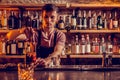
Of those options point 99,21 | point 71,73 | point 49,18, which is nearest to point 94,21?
point 99,21

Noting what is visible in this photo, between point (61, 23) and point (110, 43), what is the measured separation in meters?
0.72

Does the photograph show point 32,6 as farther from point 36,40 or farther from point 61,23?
point 36,40

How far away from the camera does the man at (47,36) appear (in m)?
2.43

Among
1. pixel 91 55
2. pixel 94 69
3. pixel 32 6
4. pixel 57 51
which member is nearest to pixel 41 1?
pixel 32 6

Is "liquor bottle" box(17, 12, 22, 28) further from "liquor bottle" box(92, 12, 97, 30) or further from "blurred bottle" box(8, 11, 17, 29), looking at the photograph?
"liquor bottle" box(92, 12, 97, 30)

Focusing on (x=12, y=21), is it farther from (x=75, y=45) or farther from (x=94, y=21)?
(x=94, y=21)

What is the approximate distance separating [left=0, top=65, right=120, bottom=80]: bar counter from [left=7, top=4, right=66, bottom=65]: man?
45 cm

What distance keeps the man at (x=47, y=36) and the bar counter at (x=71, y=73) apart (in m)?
0.45

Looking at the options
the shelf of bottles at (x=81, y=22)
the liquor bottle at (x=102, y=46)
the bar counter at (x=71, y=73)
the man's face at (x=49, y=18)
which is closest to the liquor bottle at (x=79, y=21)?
the shelf of bottles at (x=81, y=22)

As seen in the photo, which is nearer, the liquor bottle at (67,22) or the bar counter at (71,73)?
the bar counter at (71,73)

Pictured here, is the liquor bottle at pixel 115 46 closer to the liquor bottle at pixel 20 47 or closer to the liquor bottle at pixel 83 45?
the liquor bottle at pixel 83 45

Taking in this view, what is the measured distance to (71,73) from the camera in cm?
193

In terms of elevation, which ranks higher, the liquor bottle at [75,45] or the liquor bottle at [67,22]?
the liquor bottle at [67,22]

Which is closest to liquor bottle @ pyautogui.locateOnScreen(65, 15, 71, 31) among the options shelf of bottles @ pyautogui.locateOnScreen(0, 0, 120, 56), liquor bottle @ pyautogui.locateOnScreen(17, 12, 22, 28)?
shelf of bottles @ pyautogui.locateOnScreen(0, 0, 120, 56)
